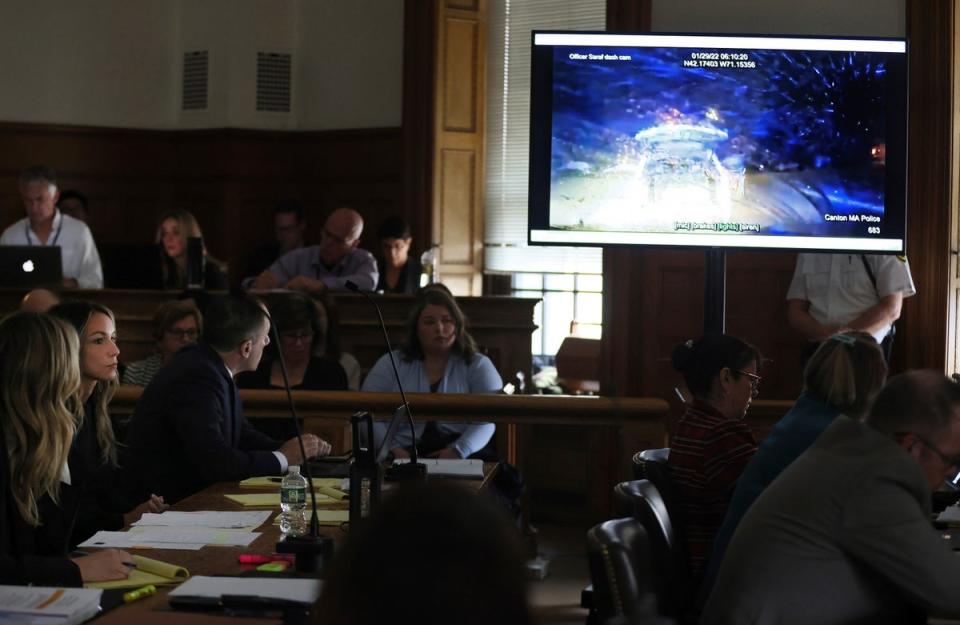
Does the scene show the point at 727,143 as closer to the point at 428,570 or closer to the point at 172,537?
the point at 172,537

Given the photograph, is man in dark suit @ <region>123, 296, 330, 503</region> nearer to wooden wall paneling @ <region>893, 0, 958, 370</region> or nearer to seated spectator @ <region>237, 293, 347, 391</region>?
seated spectator @ <region>237, 293, 347, 391</region>

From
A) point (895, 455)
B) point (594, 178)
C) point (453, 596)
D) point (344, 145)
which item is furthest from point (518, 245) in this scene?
point (453, 596)

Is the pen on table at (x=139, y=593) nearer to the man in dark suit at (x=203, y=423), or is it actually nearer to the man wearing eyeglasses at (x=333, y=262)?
the man in dark suit at (x=203, y=423)

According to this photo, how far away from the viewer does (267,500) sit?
3488mm

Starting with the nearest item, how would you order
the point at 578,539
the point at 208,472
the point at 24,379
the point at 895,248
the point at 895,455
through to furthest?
1. the point at 895,455
2. the point at 24,379
3. the point at 208,472
4. the point at 895,248
5. the point at 578,539

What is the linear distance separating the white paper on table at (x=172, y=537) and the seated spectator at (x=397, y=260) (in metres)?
4.12

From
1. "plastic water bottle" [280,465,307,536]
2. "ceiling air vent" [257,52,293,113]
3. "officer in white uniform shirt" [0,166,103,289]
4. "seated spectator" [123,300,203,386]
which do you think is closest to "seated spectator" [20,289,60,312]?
"seated spectator" [123,300,203,386]

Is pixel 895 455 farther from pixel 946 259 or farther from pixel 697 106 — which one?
pixel 946 259

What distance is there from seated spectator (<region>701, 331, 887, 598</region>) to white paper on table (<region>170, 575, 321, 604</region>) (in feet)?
3.76

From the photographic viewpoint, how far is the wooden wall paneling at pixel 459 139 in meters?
8.38

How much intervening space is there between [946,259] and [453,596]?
19.4ft

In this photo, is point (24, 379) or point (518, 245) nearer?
point (24, 379)

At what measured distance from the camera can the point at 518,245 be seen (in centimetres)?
831

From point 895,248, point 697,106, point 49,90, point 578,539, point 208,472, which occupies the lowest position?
point 578,539
